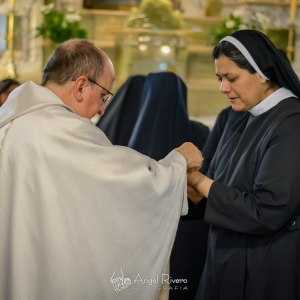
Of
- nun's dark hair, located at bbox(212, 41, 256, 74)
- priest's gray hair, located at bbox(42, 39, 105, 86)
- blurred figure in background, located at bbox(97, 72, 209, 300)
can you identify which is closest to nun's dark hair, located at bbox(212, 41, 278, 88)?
nun's dark hair, located at bbox(212, 41, 256, 74)

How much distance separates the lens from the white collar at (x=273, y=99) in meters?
3.49

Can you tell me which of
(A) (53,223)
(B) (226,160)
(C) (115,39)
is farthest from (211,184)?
(C) (115,39)

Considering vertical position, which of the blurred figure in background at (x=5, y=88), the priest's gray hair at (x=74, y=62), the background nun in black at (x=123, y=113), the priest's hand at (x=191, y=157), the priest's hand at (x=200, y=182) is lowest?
the blurred figure in background at (x=5, y=88)

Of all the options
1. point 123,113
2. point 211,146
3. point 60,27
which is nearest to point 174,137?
point 123,113

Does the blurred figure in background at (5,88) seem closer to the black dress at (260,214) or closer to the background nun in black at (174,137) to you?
the background nun in black at (174,137)

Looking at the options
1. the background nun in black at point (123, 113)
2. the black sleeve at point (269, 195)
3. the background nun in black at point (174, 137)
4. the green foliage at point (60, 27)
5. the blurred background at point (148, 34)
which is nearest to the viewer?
the black sleeve at point (269, 195)

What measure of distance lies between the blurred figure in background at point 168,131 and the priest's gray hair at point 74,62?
7.12ft

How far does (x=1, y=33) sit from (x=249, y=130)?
7555 mm

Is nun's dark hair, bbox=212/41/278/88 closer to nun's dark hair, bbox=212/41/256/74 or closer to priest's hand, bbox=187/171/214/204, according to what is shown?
nun's dark hair, bbox=212/41/256/74

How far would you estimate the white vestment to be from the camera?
2941 mm

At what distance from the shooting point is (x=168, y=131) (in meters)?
5.36

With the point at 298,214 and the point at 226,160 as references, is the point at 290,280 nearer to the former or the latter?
the point at 298,214

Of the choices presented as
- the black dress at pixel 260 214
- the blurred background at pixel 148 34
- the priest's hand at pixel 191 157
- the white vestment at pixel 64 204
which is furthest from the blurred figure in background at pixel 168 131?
the blurred background at pixel 148 34

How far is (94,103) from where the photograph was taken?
3.17 metres
